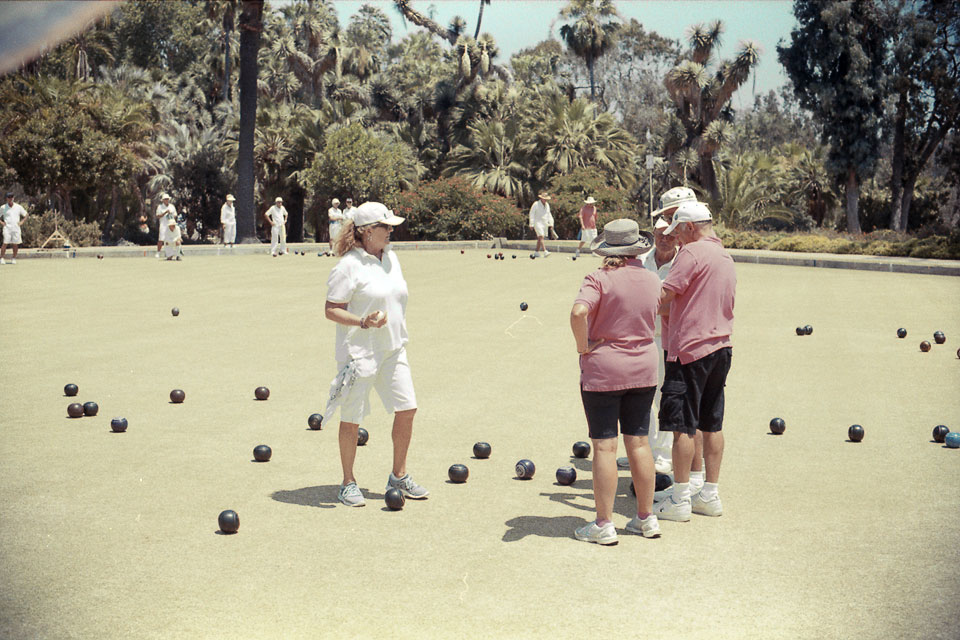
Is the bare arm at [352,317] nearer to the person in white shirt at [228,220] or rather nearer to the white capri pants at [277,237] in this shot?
the white capri pants at [277,237]

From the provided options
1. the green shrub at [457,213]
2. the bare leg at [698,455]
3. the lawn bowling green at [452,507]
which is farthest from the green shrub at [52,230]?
the bare leg at [698,455]

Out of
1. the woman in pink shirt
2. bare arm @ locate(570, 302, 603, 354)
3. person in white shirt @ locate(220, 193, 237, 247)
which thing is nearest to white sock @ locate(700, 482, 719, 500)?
the woman in pink shirt

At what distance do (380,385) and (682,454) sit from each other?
6.23 feet

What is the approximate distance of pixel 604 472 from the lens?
5660 millimetres

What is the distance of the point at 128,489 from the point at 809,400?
621cm

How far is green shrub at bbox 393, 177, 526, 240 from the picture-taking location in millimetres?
45469

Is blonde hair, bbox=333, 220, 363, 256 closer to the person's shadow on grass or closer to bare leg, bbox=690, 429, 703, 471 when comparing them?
the person's shadow on grass

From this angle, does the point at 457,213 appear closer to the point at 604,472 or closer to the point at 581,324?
the point at 604,472

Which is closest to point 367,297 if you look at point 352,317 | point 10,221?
point 352,317

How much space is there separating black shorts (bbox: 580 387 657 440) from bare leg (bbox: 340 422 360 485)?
1.62 m

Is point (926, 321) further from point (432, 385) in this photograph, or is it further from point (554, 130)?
point (554, 130)

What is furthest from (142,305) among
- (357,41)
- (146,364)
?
(357,41)

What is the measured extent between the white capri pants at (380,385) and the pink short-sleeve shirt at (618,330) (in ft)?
4.43

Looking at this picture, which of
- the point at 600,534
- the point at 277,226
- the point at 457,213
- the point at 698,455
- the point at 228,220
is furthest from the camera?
the point at 457,213
